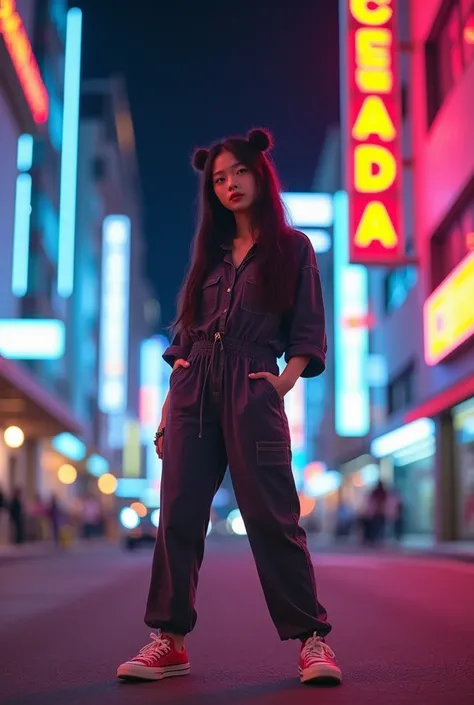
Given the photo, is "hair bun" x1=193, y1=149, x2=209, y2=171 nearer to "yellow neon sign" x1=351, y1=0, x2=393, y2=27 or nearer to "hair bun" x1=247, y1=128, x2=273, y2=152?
"hair bun" x1=247, y1=128, x2=273, y2=152

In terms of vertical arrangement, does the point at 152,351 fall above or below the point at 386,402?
above

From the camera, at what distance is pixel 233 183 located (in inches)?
159

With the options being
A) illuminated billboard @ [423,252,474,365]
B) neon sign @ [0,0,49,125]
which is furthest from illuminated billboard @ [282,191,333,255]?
illuminated billboard @ [423,252,474,365]

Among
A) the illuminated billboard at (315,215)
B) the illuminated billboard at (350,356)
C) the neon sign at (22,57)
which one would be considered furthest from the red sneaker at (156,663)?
the illuminated billboard at (315,215)

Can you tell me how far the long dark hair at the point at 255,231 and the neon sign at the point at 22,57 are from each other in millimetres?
19749

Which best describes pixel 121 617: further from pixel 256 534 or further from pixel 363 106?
pixel 363 106

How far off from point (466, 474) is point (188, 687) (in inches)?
758

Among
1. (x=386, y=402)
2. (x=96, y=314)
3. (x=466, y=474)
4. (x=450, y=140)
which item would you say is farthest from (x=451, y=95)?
(x=96, y=314)

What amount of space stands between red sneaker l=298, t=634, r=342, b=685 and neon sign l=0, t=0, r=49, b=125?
20927 millimetres

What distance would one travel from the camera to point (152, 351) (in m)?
110

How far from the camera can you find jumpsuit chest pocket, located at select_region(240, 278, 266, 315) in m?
3.89

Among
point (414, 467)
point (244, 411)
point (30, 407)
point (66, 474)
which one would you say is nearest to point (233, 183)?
point (244, 411)

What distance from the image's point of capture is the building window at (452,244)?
67.2ft

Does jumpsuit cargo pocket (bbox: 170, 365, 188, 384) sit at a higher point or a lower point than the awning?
lower
